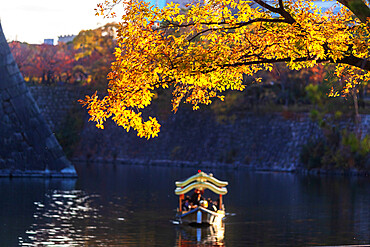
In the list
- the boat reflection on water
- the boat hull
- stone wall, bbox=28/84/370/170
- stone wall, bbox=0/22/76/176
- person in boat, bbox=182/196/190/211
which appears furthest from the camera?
stone wall, bbox=28/84/370/170

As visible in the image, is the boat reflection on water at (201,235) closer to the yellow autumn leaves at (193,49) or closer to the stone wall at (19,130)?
the yellow autumn leaves at (193,49)

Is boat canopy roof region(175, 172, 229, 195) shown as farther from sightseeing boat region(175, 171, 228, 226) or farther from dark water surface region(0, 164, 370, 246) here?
dark water surface region(0, 164, 370, 246)

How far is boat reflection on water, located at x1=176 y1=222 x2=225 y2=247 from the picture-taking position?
27.0 m

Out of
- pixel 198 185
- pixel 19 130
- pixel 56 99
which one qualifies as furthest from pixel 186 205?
pixel 56 99

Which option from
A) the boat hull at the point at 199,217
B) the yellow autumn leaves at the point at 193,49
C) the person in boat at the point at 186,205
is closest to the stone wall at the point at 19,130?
the person in boat at the point at 186,205

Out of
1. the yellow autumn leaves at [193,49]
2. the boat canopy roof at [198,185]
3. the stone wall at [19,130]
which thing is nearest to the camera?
the yellow autumn leaves at [193,49]

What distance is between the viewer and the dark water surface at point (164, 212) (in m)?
27.4

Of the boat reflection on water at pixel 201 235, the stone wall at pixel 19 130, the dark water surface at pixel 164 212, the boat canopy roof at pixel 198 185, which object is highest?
the stone wall at pixel 19 130

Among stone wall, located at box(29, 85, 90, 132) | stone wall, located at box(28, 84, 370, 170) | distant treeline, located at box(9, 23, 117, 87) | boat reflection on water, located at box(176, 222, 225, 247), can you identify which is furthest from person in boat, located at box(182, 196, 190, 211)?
stone wall, located at box(29, 85, 90, 132)

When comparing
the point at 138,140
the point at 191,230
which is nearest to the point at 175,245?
the point at 191,230

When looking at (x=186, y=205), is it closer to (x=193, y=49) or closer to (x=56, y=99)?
(x=193, y=49)

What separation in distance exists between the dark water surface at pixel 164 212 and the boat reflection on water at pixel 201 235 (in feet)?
0.13

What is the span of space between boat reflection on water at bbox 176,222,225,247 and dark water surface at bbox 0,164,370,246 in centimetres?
4

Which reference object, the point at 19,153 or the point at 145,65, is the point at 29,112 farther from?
the point at 145,65
